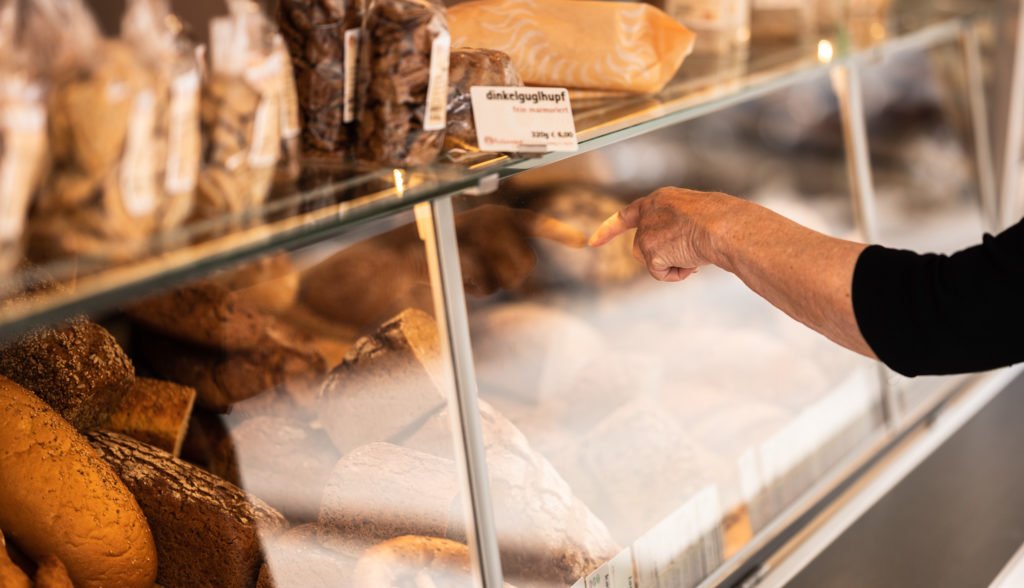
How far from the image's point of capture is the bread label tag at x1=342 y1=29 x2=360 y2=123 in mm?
910

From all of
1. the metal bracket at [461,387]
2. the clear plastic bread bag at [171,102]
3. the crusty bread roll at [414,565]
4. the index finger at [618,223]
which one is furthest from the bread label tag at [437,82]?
the crusty bread roll at [414,565]

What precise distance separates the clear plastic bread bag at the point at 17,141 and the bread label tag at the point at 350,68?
302 millimetres

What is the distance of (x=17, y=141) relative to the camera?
2.10 feet

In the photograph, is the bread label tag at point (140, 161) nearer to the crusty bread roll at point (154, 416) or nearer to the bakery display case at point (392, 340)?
the bakery display case at point (392, 340)

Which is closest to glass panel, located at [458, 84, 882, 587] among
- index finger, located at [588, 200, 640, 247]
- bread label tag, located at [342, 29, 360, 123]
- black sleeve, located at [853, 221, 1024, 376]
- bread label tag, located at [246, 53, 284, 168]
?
index finger, located at [588, 200, 640, 247]

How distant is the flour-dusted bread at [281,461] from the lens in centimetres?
112

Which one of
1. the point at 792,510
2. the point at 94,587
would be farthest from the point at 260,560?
the point at 792,510

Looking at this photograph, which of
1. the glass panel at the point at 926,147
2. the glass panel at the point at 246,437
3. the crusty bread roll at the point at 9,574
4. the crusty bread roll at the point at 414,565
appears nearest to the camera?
the crusty bread roll at the point at 9,574

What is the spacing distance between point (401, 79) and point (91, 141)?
1.04 feet

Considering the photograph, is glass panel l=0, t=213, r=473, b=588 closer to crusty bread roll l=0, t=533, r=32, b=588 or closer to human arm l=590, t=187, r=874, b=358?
crusty bread roll l=0, t=533, r=32, b=588

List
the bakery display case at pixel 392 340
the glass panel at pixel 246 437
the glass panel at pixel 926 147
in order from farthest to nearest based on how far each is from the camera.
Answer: the glass panel at pixel 926 147, the glass panel at pixel 246 437, the bakery display case at pixel 392 340

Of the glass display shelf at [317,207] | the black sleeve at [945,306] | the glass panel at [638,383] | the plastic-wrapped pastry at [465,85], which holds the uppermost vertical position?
the plastic-wrapped pastry at [465,85]

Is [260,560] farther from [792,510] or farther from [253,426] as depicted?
[792,510]

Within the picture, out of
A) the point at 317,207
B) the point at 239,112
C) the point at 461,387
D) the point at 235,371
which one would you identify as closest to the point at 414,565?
the point at 461,387
